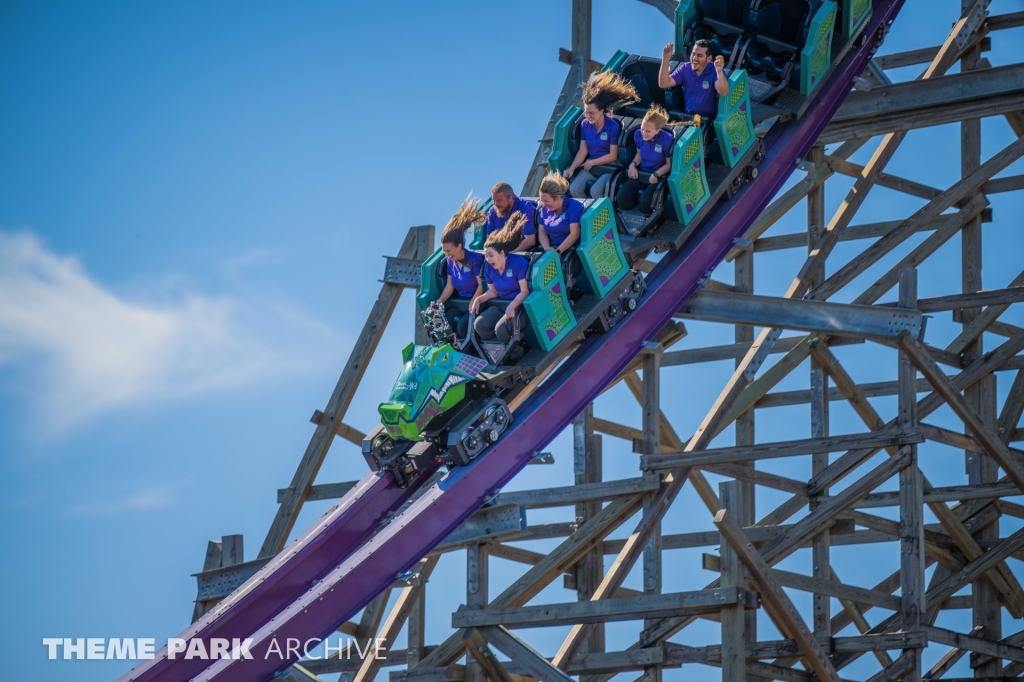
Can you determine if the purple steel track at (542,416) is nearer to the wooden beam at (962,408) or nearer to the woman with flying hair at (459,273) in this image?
the woman with flying hair at (459,273)

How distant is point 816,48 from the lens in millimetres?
9023

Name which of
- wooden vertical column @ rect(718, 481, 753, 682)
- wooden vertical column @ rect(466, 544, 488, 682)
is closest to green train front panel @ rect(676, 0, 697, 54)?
wooden vertical column @ rect(466, 544, 488, 682)

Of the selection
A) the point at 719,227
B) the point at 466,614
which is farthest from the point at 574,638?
the point at 719,227

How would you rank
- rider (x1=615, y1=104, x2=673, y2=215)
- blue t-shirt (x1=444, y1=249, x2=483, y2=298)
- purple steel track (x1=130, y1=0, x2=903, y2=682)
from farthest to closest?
rider (x1=615, y1=104, x2=673, y2=215)
blue t-shirt (x1=444, y1=249, x2=483, y2=298)
purple steel track (x1=130, y1=0, x2=903, y2=682)

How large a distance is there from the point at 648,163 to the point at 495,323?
1419 millimetres

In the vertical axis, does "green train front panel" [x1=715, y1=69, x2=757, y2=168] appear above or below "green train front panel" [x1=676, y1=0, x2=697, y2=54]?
below

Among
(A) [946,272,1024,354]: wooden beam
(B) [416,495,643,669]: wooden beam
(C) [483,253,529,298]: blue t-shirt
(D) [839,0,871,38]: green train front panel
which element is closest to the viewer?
(C) [483,253,529,298]: blue t-shirt

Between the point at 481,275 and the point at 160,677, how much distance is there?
2.55 m

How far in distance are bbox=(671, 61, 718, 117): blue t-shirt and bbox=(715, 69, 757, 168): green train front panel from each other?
0.40ft

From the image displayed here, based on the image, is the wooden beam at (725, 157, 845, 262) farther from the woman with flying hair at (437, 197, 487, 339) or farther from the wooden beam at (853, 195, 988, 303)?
the woman with flying hair at (437, 197, 487, 339)

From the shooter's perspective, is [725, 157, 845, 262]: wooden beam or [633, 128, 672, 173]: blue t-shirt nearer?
[633, 128, 672, 173]: blue t-shirt

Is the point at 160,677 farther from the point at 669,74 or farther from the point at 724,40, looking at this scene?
the point at 724,40

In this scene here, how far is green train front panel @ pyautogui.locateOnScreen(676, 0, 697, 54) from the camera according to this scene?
10.0 meters

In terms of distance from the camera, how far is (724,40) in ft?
32.7
